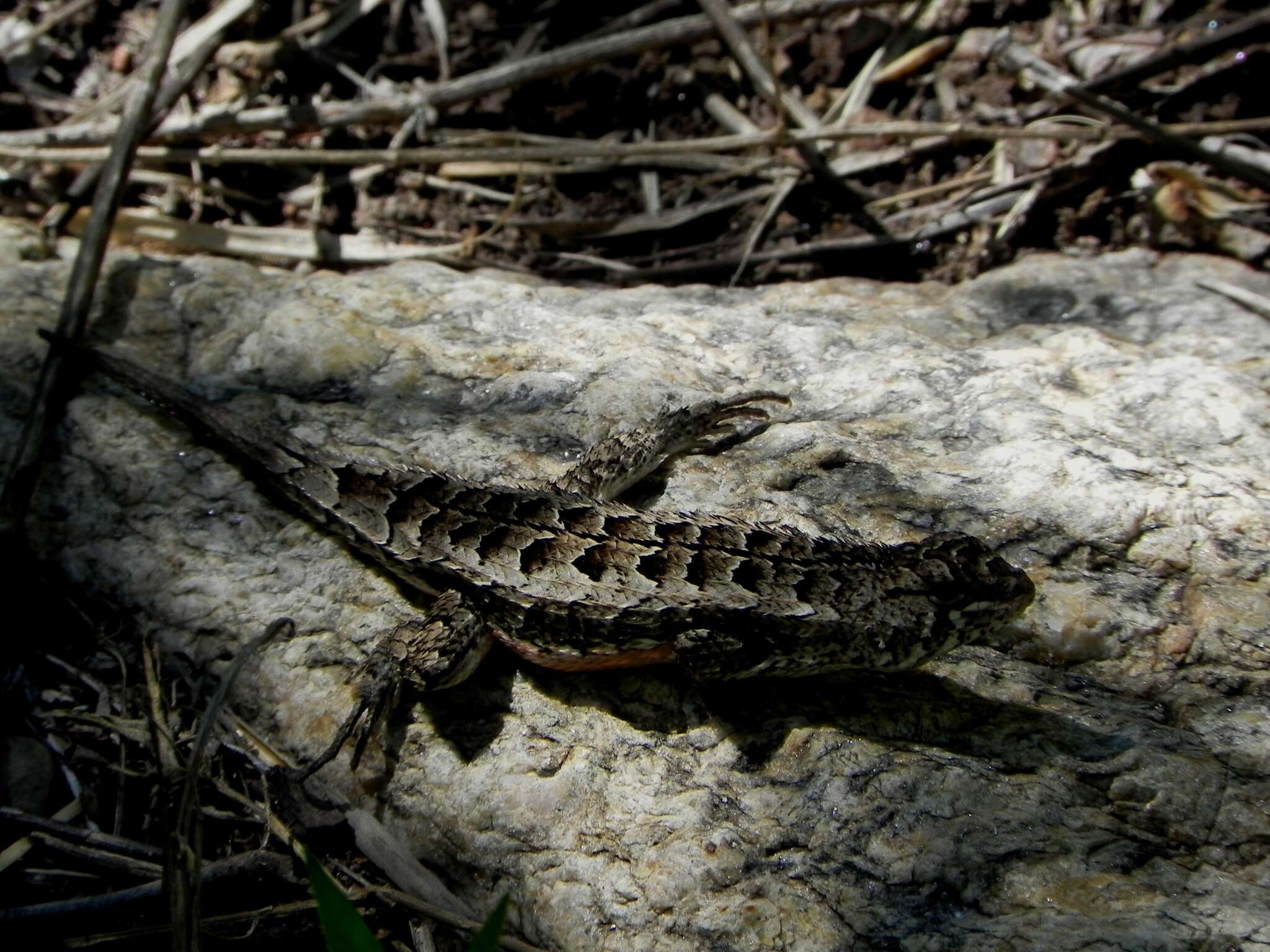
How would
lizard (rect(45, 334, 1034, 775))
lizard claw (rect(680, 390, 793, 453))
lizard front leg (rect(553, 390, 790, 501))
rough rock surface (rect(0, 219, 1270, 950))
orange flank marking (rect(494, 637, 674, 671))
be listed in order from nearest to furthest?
1. rough rock surface (rect(0, 219, 1270, 950))
2. lizard (rect(45, 334, 1034, 775))
3. orange flank marking (rect(494, 637, 674, 671))
4. lizard front leg (rect(553, 390, 790, 501))
5. lizard claw (rect(680, 390, 793, 453))

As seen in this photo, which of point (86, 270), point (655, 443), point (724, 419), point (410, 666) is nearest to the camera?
point (410, 666)

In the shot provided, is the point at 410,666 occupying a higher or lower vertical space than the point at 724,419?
lower

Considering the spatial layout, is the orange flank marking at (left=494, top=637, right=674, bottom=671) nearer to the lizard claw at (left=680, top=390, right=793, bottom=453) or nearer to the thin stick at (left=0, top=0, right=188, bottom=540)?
the lizard claw at (left=680, top=390, right=793, bottom=453)

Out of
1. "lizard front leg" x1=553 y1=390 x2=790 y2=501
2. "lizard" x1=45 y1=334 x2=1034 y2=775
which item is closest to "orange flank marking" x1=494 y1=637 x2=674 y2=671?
"lizard" x1=45 y1=334 x2=1034 y2=775

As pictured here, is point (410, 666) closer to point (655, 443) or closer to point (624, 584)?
point (624, 584)

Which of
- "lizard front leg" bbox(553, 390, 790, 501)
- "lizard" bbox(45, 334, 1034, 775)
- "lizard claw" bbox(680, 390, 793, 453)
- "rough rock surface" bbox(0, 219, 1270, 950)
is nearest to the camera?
"rough rock surface" bbox(0, 219, 1270, 950)

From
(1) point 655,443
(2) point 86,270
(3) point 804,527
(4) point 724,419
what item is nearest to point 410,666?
(1) point 655,443

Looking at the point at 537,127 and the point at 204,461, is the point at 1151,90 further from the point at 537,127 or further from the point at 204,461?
the point at 204,461
